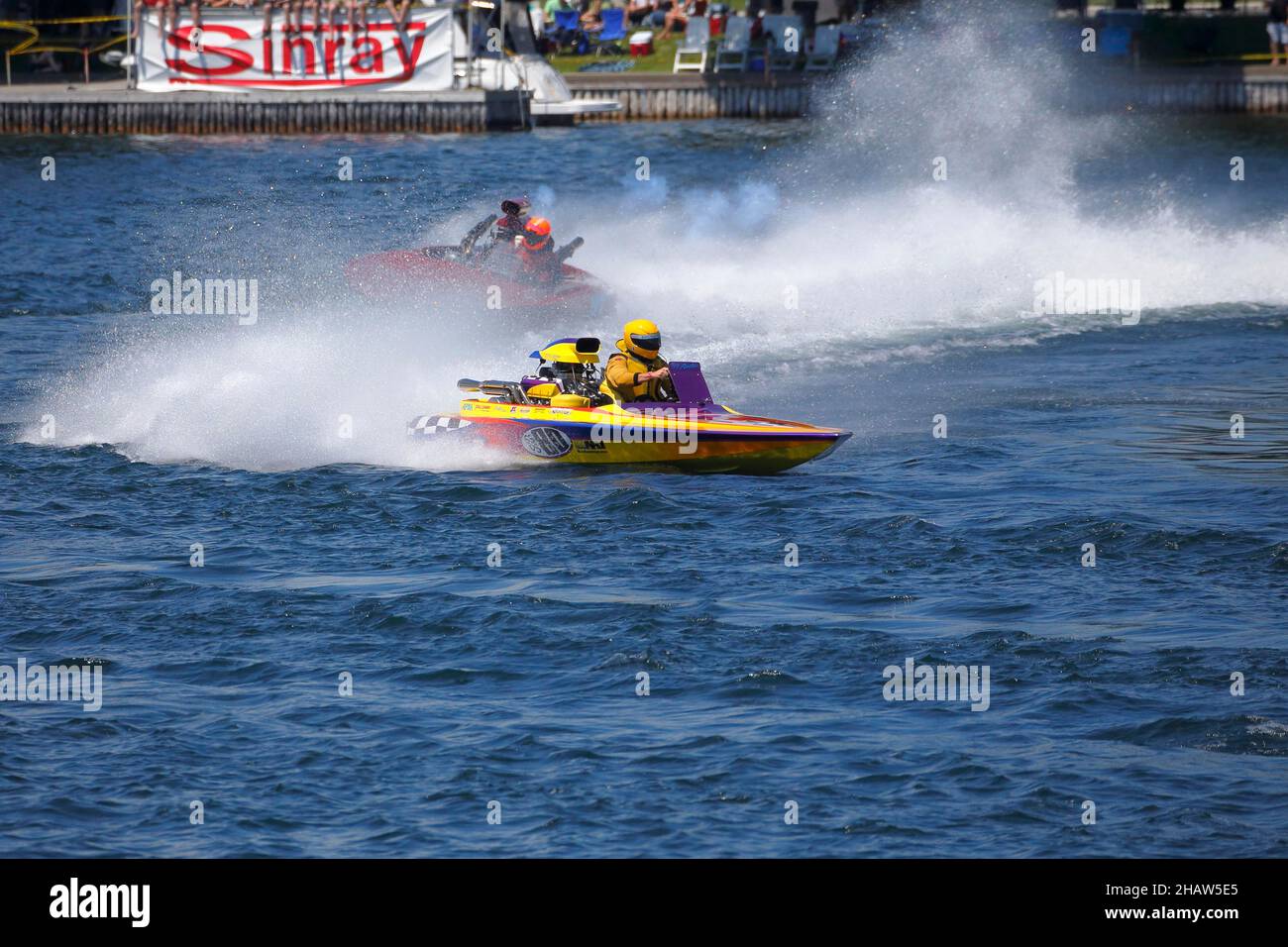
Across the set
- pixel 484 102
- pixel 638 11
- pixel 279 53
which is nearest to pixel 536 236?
pixel 484 102

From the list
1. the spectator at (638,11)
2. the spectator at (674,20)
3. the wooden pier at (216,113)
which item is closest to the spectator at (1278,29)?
the spectator at (674,20)

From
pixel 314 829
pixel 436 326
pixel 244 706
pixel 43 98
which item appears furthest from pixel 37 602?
pixel 43 98

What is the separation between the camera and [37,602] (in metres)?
12.0

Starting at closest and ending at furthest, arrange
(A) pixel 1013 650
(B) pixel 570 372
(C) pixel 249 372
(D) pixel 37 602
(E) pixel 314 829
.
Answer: (E) pixel 314 829
(A) pixel 1013 650
(D) pixel 37 602
(B) pixel 570 372
(C) pixel 249 372

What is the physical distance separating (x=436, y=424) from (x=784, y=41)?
29949mm

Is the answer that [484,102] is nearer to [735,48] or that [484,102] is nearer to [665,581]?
[735,48]

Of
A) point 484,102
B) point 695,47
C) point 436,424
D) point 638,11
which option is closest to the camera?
point 436,424

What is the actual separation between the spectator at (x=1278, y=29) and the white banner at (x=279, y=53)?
2083cm

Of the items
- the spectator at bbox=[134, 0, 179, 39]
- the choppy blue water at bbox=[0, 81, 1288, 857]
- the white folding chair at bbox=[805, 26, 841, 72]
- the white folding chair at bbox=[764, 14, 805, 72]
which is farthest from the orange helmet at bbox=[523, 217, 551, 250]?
the white folding chair at bbox=[805, 26, 841, 72]

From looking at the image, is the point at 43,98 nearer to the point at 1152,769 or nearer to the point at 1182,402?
the point at 1182,402

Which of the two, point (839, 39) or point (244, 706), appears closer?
point (244, 706)

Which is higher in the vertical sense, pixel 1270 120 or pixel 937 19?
pixel 937 19

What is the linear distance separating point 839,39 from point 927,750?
3582cm

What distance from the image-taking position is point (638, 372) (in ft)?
49.6
